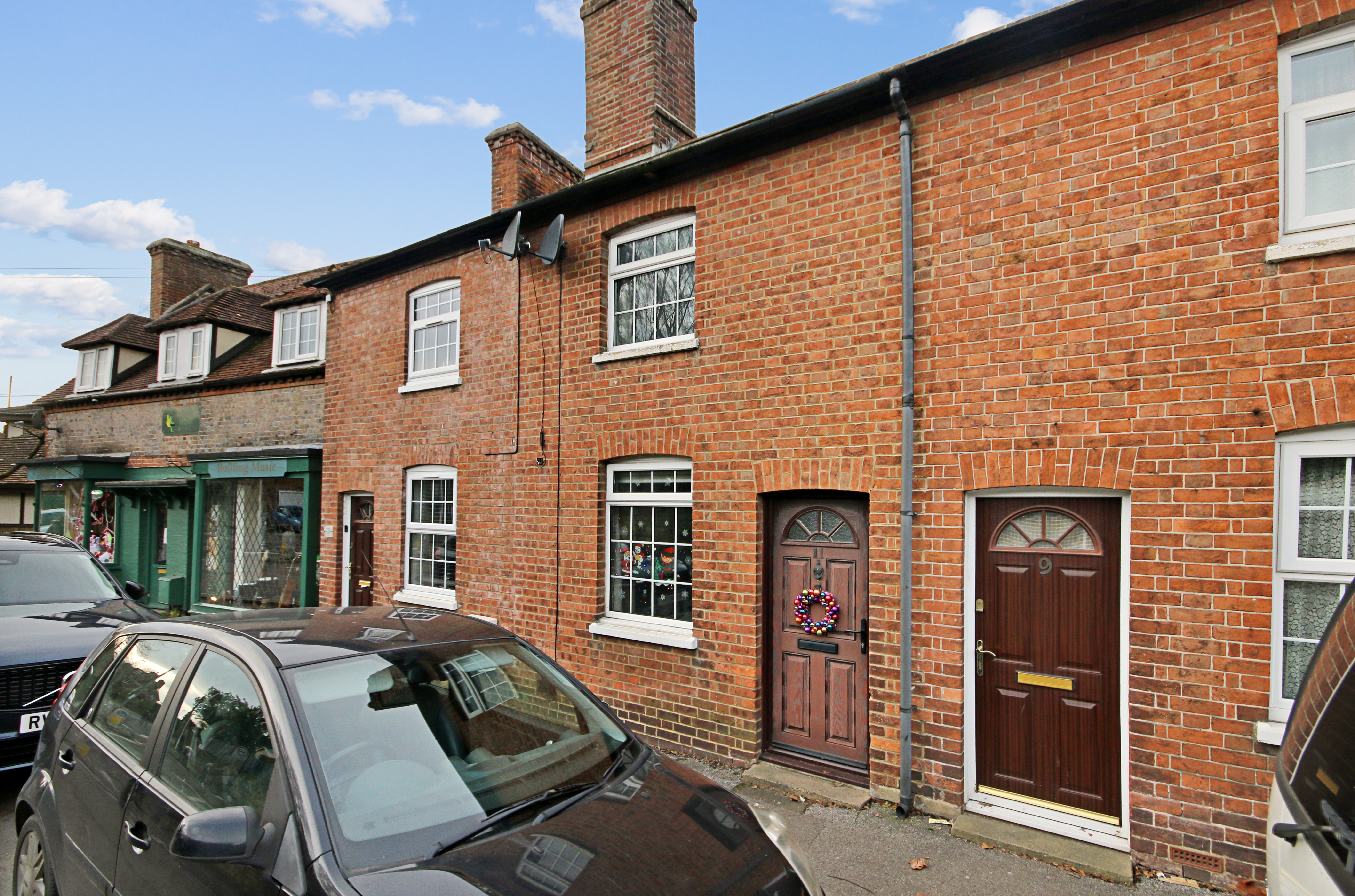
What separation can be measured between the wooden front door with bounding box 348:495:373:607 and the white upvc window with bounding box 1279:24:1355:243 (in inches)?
414

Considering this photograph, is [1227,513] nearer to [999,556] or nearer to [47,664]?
[999,556]

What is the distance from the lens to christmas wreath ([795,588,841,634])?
6.02 metres

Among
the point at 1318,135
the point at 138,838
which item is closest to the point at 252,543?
the point at 138,838

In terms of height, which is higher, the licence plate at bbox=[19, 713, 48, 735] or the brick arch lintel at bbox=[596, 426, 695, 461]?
the brick arch lintel at bbox=[596, 426, 695, 461]

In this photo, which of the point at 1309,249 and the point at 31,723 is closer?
the point at 1309,249

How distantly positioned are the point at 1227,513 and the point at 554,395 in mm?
6039

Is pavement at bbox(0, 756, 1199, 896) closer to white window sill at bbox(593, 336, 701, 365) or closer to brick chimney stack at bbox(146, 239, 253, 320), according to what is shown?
white window sill at bbox(593, 336, 701, 365)

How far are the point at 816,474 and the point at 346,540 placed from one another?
7.79 metres

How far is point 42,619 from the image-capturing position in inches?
239

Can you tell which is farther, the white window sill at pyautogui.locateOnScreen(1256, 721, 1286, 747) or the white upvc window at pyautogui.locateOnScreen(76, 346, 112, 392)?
the white upvc window at pyautogui.locateOnScreen(76, 346, 112, 392)

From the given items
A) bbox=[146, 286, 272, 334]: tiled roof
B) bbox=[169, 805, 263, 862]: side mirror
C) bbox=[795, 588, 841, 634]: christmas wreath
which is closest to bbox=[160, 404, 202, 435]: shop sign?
bbox=[146, 286, 272, 334]: tiled roof

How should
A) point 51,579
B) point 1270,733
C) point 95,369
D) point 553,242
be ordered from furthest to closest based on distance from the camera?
point 95,369
point 553,242
point 51,579
point 1270,733

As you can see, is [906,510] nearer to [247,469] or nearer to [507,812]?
[507,812]

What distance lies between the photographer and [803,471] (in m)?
6.03
